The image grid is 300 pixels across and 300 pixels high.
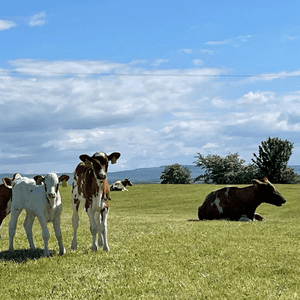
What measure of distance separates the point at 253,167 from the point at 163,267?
296 feet

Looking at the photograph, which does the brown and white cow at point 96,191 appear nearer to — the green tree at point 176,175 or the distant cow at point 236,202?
the distant cow at point 236,202

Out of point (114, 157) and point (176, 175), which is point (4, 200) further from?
point (176, 175)

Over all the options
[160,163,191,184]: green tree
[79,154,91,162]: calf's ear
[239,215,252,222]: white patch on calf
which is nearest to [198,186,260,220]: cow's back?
[239,215,252,222]: white patch on calf

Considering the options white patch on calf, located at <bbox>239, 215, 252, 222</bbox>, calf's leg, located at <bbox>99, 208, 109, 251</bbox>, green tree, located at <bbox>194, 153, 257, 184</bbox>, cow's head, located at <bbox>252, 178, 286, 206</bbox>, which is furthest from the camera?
green tree, located at <bbox>194, 153, 257, 184</bbox>

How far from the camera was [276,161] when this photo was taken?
10006cm

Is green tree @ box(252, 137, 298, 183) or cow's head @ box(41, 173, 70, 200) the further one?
green tree @ box(252, 137, 298, 183)

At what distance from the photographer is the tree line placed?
93.6 meters

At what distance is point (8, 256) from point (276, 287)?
6.95 m

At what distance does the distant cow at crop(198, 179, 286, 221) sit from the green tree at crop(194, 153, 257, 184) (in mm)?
71482

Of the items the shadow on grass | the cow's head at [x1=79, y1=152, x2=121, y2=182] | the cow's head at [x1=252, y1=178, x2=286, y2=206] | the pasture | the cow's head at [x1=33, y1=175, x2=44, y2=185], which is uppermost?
the cow's head at [x1=79, y1=152, x2=121, y2=182]

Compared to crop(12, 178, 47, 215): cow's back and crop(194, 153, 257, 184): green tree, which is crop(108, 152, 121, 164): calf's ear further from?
crop(194, 153, 257, 184): green tree

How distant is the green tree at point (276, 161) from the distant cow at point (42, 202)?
88620 mm

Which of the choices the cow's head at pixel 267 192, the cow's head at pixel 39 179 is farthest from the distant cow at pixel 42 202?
the cow's head at pixel 267 192

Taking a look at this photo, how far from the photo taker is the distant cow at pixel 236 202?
20531mm
